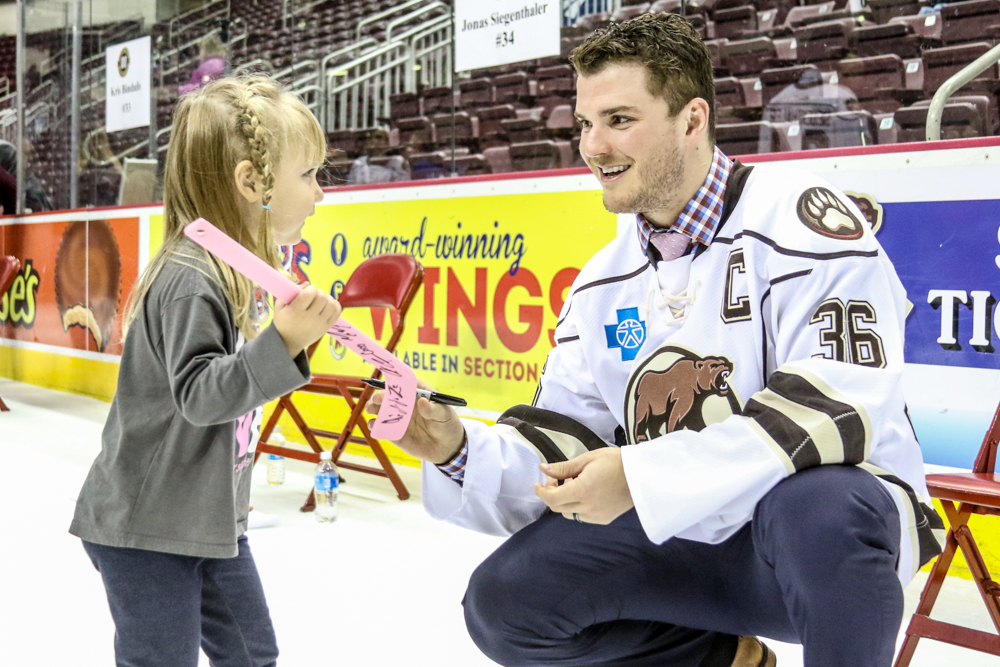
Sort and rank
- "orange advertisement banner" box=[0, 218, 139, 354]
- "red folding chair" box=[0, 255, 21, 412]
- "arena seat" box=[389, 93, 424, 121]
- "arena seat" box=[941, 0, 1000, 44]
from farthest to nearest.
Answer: "orange advertisement banner" box=[0, 218, 139, 354], "red folding chair" box=[0, 255, 21, 412], "arena seat" box=[389, 93, 424, 121], "arena seat" box=[941, 0, 1000, 44]

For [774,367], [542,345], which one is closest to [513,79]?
[542,345]

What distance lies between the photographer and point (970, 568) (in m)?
1.86

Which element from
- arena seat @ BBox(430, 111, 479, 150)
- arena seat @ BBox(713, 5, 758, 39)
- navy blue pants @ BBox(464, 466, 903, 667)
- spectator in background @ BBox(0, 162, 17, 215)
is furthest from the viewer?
spectator in background @ BBox(0, 162, 17, 215)

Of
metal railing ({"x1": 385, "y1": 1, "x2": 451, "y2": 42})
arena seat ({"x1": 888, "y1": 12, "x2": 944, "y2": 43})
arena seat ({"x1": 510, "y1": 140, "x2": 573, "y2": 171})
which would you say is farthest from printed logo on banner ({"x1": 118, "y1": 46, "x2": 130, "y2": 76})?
arena seat ({"x1": 888, "y1": 12, "x2": 944, "y2": 43})

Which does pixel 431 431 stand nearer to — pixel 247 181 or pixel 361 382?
pixel 247 181

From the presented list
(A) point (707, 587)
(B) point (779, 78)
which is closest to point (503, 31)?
(B) point (779, 78)

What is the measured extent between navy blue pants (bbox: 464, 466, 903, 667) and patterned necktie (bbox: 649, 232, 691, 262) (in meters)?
0.40

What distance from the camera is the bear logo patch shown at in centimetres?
132

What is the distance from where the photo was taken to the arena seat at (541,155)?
4031mm

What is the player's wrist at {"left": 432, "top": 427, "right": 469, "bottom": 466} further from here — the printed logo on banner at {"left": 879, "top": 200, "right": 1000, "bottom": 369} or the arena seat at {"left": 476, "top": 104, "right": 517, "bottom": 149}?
the arena seat at {"left": 476, "top": 104, "right": 517, "bottom": 149}

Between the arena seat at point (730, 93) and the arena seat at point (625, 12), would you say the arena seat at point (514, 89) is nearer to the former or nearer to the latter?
the arena seat at point (625, 12)

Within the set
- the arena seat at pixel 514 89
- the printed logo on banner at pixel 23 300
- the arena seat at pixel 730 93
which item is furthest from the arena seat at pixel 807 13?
the printed logo on banner at pixel 23 300

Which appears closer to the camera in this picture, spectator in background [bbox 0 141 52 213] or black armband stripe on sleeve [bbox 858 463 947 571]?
black armband stripe on sleeve [bbox 858 463 947 571]

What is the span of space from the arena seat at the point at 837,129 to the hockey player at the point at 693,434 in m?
1.91
